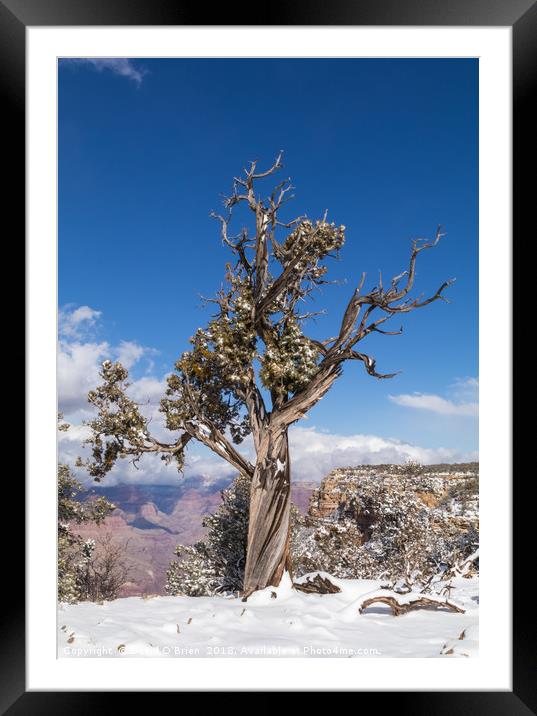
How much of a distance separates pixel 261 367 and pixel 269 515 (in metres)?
1.19

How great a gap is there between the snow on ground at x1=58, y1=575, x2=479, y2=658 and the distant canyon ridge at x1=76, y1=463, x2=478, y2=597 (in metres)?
0.82

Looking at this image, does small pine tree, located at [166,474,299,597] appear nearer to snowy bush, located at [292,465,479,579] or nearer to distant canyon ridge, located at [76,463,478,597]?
distant canyon ridge, located at [76,463,478,597]

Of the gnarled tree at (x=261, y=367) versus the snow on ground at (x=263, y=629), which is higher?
the gnarled tree at (x=261, y=367)

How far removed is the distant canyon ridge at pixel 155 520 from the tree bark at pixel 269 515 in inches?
10.4

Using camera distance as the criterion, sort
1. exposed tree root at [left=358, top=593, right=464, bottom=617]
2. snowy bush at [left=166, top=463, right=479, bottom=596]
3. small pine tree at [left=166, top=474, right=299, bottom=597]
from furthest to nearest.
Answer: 1. snowy bush at [left=166, top=463, right=479, bottom=596]
2. small pine tree at [left=166, top=474, right=299, bottom=597]
3. exposed tree root at [left=358, top=593, right=464, bottom=617]

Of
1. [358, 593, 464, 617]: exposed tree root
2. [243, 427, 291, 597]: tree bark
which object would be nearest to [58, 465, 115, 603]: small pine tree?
[243, 427, 291, 597]: tree bark

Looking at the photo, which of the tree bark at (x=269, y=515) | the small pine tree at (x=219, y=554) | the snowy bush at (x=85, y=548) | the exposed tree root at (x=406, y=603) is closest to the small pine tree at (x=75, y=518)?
the snowy bush at (x=85, y=548)

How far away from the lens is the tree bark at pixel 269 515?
3.62 meters

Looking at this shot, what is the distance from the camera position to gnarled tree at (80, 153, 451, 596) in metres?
3.54

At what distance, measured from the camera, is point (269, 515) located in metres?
3.67
